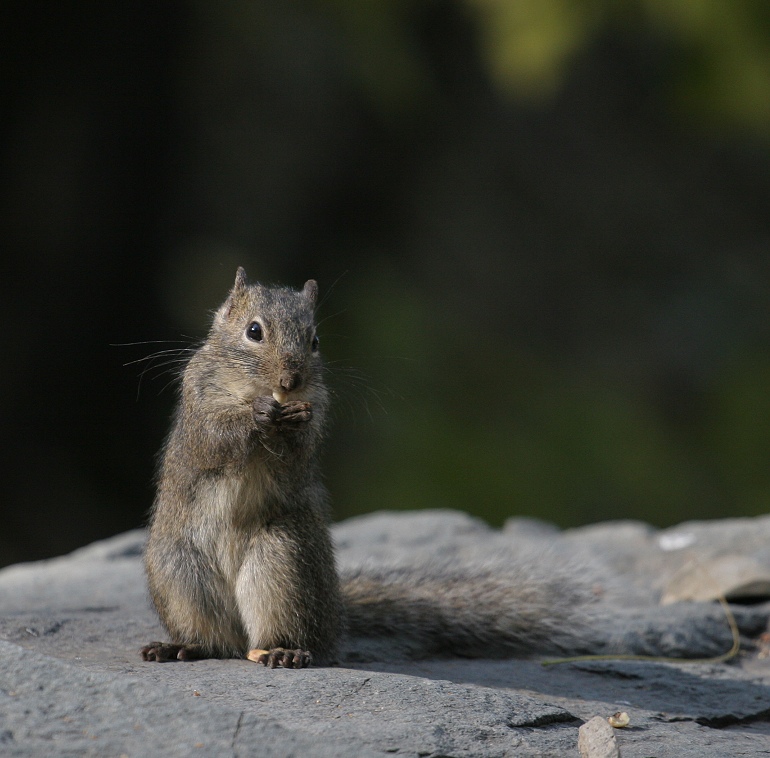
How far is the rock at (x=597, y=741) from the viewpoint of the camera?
8.55 feet

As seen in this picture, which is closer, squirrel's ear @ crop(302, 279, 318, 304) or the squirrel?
the squirrel

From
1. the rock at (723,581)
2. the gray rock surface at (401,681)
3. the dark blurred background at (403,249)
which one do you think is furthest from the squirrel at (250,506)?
the dark blurred background at (403,249)

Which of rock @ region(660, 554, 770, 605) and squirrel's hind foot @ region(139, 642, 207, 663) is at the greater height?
squirrel's hind foot @ region(139, 642, 207, 663)

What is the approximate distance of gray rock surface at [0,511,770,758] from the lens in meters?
2.34

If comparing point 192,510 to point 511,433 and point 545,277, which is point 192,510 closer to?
point 511,433

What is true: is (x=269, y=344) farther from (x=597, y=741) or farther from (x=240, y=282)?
(x=597, y=741)

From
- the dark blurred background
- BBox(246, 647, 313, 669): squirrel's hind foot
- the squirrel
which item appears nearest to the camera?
BBox(246, 647, 313, 669): squirrel's hind foot

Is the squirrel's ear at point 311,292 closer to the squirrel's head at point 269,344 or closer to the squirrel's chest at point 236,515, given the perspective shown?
the squirrel's head at point 269,344

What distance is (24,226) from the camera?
26.5 ft

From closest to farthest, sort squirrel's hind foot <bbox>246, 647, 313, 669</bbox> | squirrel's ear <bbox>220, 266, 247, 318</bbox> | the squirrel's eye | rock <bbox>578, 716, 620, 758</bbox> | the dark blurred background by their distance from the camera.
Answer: rock <bbox>578, 716, 620, 758</bbox>
squirrel's hind foot <bbox>246, 647, 313, 669</bbox>
the squirrel's eye
squirrel's ear <bbox>220, 266, 247, 318</bbox>
the dark blurred background

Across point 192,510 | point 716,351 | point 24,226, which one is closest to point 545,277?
point 716,351

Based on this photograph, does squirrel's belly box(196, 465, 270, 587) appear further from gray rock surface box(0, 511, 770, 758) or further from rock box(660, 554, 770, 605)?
rock box(660, 554, 770, 605)

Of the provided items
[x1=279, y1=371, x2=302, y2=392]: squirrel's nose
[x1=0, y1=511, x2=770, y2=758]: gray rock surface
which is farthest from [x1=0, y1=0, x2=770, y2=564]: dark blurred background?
[x1=279, y1=371, x2=302, y2=392]: squirrel's nose

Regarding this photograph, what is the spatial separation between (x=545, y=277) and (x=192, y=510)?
7.29 m
